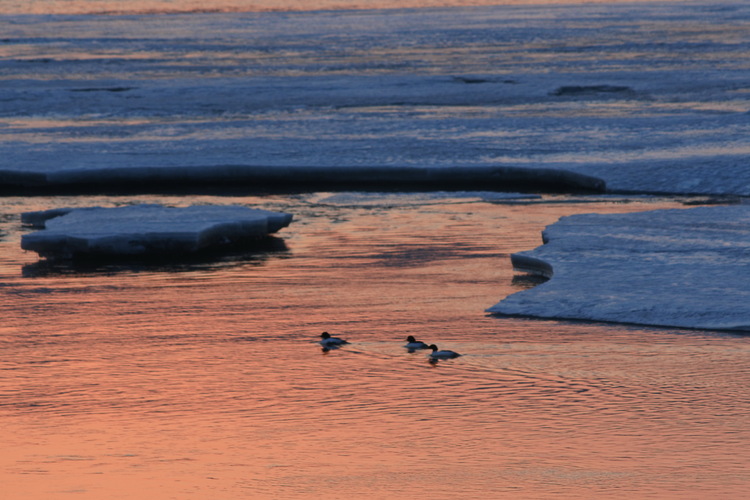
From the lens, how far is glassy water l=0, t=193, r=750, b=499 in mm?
4672

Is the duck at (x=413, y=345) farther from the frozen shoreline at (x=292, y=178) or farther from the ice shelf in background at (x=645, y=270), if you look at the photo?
the frozen shoreline at (x=292, y=178)

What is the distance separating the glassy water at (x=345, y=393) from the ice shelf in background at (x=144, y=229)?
1.20ft

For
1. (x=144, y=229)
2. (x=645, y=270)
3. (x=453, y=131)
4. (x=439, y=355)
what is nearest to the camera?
(x=439, y=355)

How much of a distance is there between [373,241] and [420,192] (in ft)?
9.13

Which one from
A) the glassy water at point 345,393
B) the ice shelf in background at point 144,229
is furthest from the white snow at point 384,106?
the glassy water at point 345,393

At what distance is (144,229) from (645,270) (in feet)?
12.6

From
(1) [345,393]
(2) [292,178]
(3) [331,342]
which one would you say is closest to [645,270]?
(3) [331,342]

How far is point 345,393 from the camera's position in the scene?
571cm

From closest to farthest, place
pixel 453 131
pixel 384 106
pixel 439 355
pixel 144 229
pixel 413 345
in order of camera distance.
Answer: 1. pixel 439 355
2. pixel 413 345
3. pixel 144 229
4. pixel 453 131
5. pixel 384 106

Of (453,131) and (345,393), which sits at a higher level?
(453,131)

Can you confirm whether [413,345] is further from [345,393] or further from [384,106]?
[384,106]

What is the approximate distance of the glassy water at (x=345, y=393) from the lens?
4.67 metres

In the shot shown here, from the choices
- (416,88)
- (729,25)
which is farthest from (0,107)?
(729,25)

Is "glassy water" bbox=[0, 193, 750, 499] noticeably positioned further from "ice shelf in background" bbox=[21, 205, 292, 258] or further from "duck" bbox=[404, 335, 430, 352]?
"ice shelf in background" bbox=[21, 205, 292, 258]
